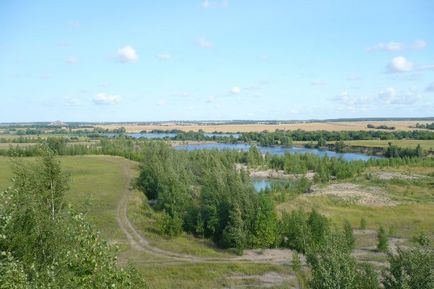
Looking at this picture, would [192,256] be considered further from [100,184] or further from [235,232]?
[100,184]

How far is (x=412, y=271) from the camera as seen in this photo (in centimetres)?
1473

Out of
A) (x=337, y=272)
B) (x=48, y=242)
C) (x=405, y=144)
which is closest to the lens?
(x=48, y=242)

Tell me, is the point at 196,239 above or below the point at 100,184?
below

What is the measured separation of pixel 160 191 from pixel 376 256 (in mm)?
31116

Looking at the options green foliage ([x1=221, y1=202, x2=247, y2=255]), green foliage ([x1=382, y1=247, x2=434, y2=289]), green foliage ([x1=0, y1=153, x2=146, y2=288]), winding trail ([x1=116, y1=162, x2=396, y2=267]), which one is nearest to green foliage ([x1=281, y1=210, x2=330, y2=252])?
winding trail ([x1=116, y1=162, x2=396, y2=267])

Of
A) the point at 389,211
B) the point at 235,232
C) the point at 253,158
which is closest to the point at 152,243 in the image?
the point at 235,232

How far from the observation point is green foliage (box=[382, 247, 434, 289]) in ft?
47.2

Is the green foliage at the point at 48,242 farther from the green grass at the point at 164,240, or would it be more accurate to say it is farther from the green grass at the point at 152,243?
the green grass at the point at 164,240

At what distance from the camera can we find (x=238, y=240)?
4272cm

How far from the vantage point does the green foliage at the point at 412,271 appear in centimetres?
1437

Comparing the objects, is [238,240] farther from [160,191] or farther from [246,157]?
[246,157]

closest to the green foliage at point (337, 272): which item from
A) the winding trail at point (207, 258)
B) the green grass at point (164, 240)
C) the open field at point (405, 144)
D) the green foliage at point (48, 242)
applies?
the green foliage at point (48, 242)

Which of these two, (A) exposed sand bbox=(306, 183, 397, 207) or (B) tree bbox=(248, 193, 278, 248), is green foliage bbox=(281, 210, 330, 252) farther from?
(A) exposed sand bbox=(306, 183, 397, 207)

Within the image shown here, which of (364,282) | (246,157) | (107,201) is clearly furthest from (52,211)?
(246,157)
